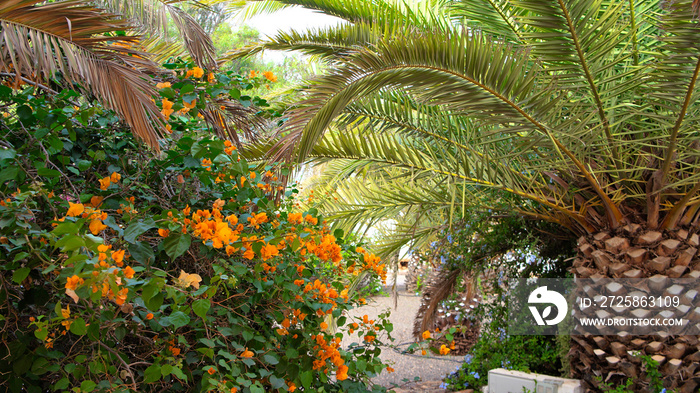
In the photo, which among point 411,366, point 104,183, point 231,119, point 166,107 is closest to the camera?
point 104,183

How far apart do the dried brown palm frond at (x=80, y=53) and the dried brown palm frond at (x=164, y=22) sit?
3.85 ft

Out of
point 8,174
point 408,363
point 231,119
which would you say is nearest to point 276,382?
point 8,174

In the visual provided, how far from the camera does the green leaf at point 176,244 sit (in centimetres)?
133

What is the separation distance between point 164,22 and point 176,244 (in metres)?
2.89

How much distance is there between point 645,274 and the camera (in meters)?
3.38

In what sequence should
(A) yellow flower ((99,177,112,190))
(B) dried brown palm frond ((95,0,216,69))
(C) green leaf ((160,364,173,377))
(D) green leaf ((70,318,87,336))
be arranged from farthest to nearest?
(B) dried brown palm frond ((95,0,216,69)) < (A) yellow flower ((99,177,112,190)) < (C) green leaf ((160,364,173,377)) < (D) green leaf ((70,318,87,336))

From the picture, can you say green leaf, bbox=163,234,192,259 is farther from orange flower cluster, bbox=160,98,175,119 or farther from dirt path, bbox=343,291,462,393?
dirt path, bbox=343,291,462,393

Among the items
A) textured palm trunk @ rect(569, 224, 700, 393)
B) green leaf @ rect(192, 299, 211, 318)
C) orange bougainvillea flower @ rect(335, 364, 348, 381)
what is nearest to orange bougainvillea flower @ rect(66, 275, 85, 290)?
green leaf @ rect(192, 299, 211, 318)

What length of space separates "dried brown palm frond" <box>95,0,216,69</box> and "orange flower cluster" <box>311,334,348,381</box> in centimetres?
208

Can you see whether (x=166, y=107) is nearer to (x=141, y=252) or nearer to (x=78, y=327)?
(x=141, y=252)

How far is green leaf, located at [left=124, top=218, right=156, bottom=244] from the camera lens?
1271 mm

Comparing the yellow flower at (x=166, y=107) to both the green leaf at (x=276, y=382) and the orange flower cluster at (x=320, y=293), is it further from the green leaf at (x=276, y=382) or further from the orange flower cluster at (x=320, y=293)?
the green leaf at (x=276, y=382)

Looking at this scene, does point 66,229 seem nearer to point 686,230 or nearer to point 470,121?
point 470,121

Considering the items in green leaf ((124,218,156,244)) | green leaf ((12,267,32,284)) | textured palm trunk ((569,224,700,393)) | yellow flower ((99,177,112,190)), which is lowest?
textured palm trunk ((569,224,700,393))
